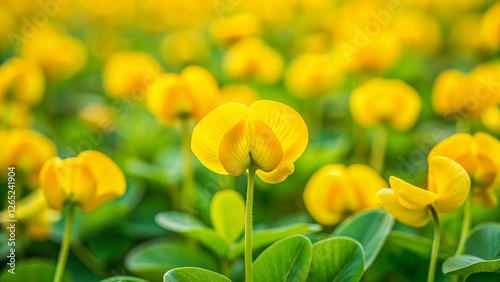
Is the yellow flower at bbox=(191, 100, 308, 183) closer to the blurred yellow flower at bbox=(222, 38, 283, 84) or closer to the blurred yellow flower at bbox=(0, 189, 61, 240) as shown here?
the blurred yellow flower at bbox=(0, 189, 61, 240)

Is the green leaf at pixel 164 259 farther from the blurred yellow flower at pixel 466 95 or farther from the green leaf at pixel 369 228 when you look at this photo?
the blurred yellow flower at pixel 466 95

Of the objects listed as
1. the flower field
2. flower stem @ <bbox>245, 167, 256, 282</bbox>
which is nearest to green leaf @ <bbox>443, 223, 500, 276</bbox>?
the flower field

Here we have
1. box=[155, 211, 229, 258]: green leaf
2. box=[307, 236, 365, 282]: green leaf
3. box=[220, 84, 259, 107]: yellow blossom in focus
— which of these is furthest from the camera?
box=[220, 84, 259, 107]: yellow blossom in focus

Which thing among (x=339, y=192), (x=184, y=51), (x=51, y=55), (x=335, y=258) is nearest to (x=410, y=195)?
(x=335, y=258)

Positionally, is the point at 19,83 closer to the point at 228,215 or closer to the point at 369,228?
the point at 228,215

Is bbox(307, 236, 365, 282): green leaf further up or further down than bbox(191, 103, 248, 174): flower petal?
further down

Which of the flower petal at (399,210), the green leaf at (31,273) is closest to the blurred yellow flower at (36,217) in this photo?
the green leaf at (31,273)
